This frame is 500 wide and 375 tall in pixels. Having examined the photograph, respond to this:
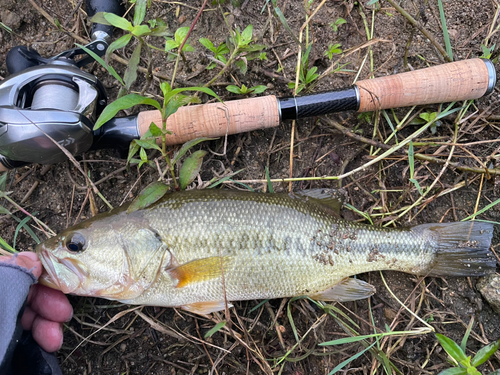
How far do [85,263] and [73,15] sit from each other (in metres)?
2.42

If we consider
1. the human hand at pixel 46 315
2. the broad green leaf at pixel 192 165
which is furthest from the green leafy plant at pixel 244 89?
the human hand at pixel 46 315

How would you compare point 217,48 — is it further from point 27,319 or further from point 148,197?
point 27,319

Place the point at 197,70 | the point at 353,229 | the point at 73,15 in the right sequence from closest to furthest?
the point at 353,229
the point at 197,70
the point at 73,15

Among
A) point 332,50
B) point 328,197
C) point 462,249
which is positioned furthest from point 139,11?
point 462,249

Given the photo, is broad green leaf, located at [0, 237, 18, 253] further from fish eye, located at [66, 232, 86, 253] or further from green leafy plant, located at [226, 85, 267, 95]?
green leafy plant, located at [226, 85, 267, 95]

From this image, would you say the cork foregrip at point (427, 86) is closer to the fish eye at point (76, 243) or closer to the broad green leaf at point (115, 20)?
the broad green leaf at point (115, 20)

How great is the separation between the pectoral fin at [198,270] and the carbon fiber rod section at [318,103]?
1.24m

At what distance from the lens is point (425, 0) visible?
3111mm

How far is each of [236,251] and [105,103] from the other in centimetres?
149

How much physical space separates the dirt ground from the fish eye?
64 centimetres

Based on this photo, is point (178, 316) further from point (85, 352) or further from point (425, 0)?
point (425, 0)

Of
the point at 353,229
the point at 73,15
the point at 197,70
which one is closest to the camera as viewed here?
the point at 353,229

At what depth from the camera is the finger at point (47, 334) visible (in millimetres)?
2582

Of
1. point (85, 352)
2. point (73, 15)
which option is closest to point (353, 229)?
point (85, 352)
